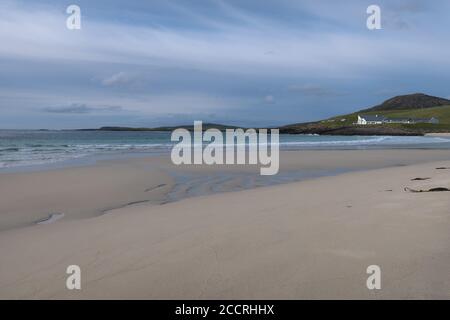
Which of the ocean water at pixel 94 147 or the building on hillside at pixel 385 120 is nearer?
the ocean water at pixel 94 147

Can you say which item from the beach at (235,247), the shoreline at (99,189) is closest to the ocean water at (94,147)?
the shoreline at (99,189)

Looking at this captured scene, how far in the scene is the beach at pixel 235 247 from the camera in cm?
365

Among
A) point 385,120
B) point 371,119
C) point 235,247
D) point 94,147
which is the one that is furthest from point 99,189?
point 385,120

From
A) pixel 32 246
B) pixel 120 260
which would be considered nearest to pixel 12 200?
pixel 32 246

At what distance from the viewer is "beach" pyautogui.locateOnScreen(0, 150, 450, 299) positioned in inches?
144

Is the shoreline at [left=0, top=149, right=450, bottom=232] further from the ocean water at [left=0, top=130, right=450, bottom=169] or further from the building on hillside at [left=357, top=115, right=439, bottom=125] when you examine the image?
the building on hillside at [left=357, top=115, right=439, bottom=125]

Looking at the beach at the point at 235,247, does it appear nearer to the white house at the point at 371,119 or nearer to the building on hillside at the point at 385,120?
the white house at the point at 371,119

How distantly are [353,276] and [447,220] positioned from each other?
2.46m

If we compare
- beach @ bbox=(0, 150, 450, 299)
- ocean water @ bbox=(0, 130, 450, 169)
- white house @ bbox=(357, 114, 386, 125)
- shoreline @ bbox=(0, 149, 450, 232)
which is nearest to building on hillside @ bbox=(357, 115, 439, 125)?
white house @ bbox=(357, 114, 386, 125)

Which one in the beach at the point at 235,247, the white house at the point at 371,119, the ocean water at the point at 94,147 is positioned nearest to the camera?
the beach at the point at 235,247

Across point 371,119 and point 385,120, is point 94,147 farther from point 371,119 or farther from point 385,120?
point 385,120

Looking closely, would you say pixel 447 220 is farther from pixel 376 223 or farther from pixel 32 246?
pixel 32 246

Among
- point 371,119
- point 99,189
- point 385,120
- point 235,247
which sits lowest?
point 99,189

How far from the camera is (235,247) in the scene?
15.6 feet
